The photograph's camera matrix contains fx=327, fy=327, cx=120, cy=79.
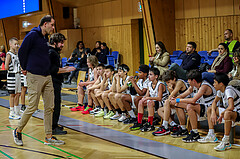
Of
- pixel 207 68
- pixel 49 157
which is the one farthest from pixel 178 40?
pixel 49 157

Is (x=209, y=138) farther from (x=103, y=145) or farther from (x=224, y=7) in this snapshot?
(x=224, y=7)

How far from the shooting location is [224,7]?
962 cm

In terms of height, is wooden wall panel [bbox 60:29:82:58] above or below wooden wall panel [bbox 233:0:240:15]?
below

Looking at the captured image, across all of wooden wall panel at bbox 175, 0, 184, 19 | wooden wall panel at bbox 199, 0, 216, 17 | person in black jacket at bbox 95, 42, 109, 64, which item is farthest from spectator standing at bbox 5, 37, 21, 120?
wooden wall panel at bbox 199, 0, 216, 17

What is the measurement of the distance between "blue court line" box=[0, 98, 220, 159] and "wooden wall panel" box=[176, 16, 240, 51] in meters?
5.34

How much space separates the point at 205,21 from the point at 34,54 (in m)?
7.02

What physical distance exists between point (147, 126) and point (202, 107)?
1.07m

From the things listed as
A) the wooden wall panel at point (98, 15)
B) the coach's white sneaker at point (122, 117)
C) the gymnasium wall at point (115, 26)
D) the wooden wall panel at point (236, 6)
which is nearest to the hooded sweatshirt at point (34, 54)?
the coach's white sneaker at point (122, 117)

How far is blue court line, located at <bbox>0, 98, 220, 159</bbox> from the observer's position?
408cm

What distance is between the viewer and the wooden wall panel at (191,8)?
1037cm

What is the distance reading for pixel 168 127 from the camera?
204 inches

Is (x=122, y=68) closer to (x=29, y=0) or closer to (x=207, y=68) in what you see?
(x=207, y=68)

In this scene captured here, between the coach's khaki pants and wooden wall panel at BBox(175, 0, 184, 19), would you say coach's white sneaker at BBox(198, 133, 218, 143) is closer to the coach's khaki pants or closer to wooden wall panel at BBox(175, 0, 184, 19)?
the coach's khaki pants

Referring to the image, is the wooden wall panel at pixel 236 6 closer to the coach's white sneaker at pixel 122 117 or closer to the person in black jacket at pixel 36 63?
the coach's white sneaker at pixel 122 117
